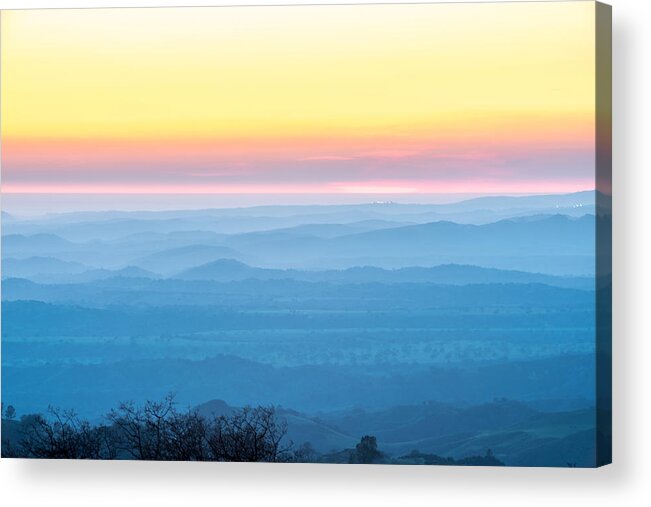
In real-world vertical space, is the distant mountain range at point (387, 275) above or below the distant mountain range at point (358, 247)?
below

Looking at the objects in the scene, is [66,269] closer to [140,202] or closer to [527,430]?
[140,202]

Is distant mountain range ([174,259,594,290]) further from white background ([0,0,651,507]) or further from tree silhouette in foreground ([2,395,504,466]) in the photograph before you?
tree silhouette in foreground ([2,395,504,466])

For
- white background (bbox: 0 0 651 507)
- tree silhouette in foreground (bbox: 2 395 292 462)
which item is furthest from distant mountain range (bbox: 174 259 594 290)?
tree silhouette in foreground (bbox: 2 395 292 462)

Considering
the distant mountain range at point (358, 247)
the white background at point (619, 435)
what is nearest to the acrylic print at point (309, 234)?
the distant mountain range at point (358, 247)

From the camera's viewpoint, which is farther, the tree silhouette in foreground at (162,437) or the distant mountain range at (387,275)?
the tree silhouette in foreground at (162,437)

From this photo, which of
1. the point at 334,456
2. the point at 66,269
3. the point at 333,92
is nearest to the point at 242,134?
the point at 333,92

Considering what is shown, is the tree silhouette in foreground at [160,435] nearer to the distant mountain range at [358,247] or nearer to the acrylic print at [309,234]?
the acrylic print at [309,234]

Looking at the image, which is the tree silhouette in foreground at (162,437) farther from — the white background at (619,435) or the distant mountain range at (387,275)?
the distant mountain range at (387,275)

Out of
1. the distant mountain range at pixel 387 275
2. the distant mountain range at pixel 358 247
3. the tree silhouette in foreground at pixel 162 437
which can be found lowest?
the tree silhouette in foreground at pixel 162 437

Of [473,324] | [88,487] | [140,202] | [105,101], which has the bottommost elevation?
[88,487]

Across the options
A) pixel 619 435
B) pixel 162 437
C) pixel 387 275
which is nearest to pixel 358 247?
pixel 387 275
